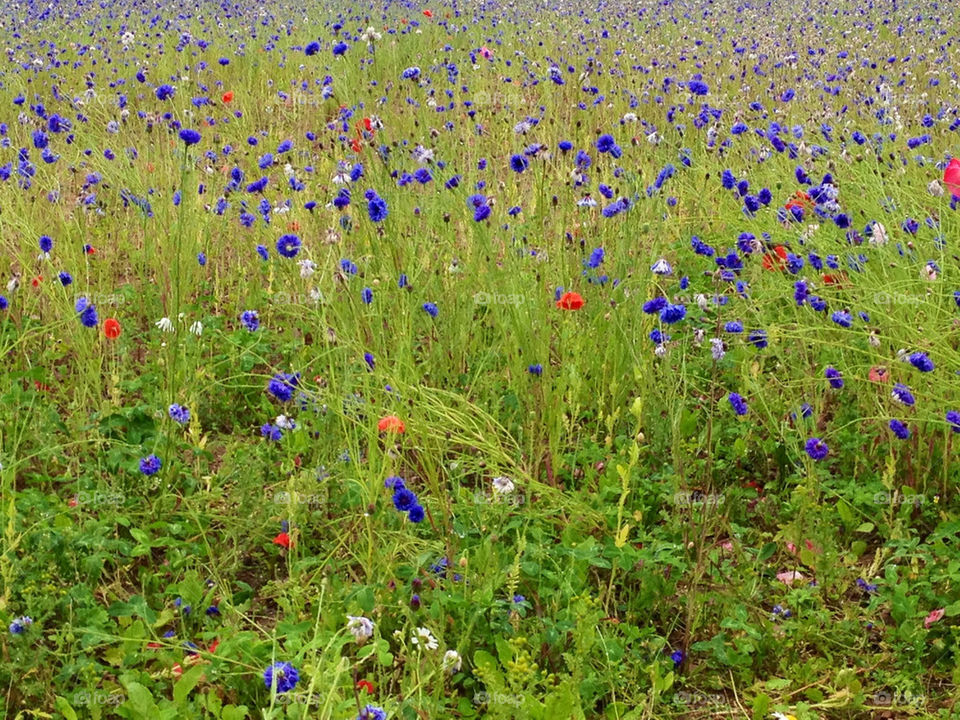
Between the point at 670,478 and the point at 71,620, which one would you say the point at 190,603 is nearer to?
the point at 71,620

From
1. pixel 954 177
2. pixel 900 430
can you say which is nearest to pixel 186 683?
pixel 900 430

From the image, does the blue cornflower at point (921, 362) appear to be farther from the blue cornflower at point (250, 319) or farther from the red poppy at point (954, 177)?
the blue cornflower at point (250, 319)

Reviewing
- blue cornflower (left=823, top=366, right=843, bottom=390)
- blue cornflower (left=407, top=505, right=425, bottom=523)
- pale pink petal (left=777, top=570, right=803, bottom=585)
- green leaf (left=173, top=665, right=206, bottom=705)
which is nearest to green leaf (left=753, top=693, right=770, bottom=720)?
pale pink petal (left=777, top=570, right=803, bottom=585)

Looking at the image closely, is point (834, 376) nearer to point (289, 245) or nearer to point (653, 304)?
point (653, 304)

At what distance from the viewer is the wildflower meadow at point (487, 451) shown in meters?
1.88

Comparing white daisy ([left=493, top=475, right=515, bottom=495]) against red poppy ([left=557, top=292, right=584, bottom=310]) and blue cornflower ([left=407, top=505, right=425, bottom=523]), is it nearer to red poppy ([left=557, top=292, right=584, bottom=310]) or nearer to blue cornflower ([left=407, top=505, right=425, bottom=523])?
blue cornflower ([left=407, top=505, right=425, bottom=523])

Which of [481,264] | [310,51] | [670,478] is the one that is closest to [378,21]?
[310,51]

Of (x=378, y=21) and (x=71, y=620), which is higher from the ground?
(x=378, y=21)

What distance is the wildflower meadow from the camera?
1.88m

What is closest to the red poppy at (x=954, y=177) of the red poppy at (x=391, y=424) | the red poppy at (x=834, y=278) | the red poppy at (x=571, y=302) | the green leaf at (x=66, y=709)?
the red poppy at (x=834, y=278)

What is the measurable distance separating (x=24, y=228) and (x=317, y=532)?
1.73 metres

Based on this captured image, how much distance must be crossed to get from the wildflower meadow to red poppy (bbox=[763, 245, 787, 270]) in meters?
0.01

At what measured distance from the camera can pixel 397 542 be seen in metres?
2.04

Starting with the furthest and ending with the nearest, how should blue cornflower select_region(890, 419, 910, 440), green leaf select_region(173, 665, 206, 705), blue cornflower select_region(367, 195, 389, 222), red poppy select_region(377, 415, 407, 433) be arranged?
blue cornflower select_region(367, 195, 389, 222) < blue cornflower select_region(890, 419, 910, 440) < red poppy select_region(377, 415, 407, 433) < green leaf select_region(173, 665, 206, 705)
